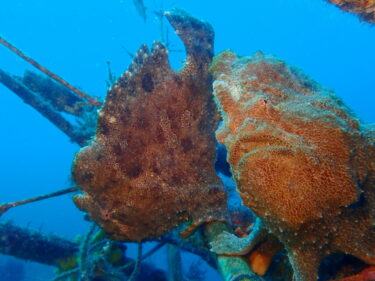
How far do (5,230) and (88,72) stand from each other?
118 metres

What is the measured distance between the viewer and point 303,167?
173 centimetres

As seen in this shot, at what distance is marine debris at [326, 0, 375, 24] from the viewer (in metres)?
2.25

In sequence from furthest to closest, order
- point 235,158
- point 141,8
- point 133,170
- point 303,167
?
1. point 141,8
2. point 133,170
3. point 235,158
4. point 303,167

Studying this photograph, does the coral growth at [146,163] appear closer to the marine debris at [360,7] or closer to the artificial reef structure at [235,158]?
the artificial reef structure at [235,158]

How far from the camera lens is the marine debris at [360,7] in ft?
7.37

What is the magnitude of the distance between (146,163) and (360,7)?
2373 mm

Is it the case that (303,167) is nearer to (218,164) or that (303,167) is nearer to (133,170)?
(133,170)

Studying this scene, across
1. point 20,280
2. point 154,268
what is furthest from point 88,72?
point 154,268

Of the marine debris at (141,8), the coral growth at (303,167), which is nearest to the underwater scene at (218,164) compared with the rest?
the coral growth at (303,167)

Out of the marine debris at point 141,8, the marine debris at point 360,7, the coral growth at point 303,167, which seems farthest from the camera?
the marine debris at point 141,8

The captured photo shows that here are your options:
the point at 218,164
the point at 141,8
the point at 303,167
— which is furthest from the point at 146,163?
the point at 141,8

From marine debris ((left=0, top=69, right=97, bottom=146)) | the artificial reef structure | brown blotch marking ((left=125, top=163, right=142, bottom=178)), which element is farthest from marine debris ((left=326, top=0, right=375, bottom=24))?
marine debris ((left=0, top=69, right=97, bottom=146))

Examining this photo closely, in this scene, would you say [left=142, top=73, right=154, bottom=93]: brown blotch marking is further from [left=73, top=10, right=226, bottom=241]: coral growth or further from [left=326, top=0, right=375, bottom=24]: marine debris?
[left=326, top=0, right=375, bottom=24]: marine debris

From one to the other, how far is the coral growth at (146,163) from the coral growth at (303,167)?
88 cm
